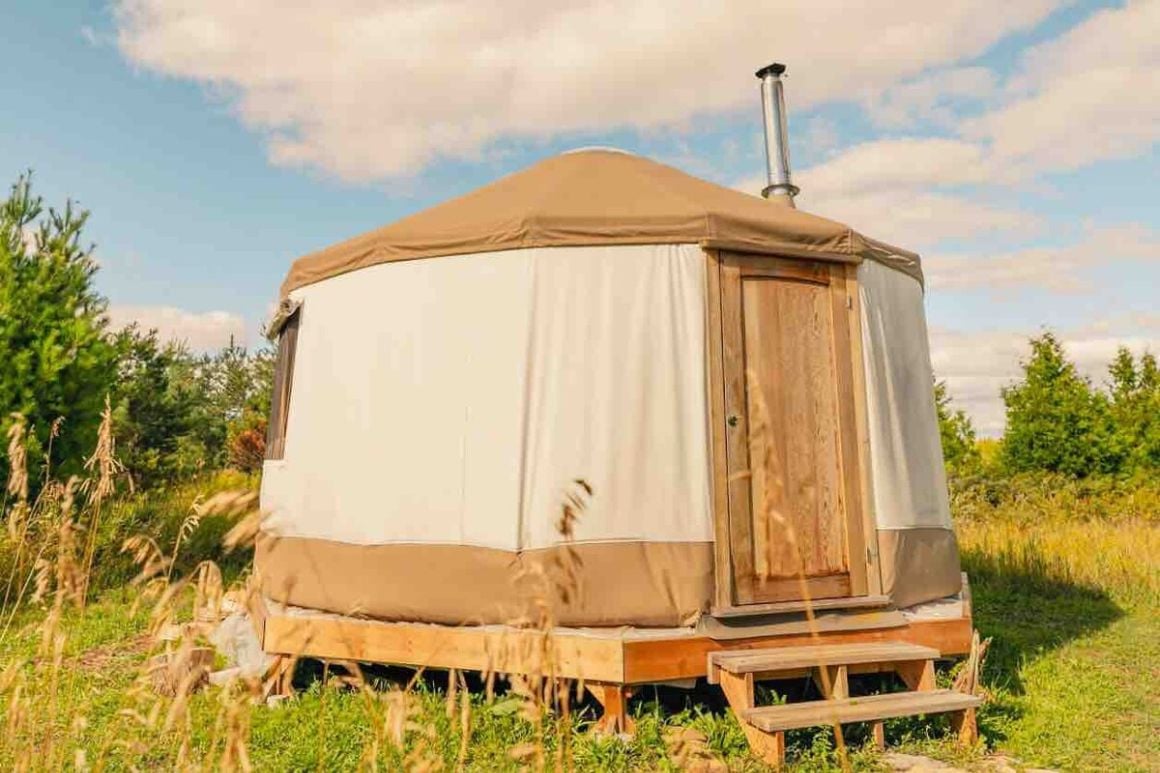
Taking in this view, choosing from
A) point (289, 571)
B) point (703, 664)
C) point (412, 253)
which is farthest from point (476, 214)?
point (703, 664)

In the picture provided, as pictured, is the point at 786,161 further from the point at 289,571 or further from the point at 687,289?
the point at 289,571

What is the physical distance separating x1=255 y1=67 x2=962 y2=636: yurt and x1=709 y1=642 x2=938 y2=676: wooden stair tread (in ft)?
0.68

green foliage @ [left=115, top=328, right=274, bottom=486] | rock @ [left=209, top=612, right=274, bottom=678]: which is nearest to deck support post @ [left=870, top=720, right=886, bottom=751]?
rock @ [left=209, top=612, right=274, bottom=678]

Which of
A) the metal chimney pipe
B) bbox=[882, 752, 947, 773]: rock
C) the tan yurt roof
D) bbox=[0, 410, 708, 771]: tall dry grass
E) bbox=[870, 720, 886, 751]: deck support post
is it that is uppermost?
the metal chimney pipe

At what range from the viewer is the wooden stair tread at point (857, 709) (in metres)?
3.17

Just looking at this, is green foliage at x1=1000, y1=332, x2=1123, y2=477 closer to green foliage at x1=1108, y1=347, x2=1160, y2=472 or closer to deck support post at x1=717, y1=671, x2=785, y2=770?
green foliage at x1=1108, y1=347, x2=1160, y2=472

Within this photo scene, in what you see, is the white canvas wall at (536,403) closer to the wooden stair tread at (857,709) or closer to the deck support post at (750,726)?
the deck support post at (750,726)

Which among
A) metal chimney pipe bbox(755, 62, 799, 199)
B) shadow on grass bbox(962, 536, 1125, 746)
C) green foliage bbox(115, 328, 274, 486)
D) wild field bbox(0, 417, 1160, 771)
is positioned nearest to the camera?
wild field bbox(0, 417, 1160, 771)

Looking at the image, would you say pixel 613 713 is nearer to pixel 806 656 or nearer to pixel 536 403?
pixel 806 656

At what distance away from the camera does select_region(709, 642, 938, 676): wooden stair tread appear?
11.5 ft

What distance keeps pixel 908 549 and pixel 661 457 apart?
5.03 ft

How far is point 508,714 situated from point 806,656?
53.5 inches

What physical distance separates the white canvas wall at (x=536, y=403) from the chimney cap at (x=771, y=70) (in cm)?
364

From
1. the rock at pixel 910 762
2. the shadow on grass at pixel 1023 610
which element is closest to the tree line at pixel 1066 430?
the shadow on grass at pixel 1023 610
